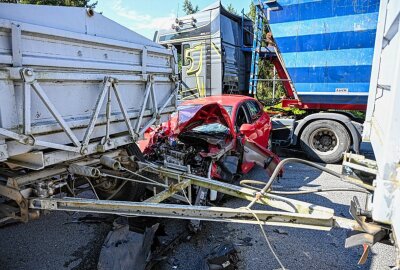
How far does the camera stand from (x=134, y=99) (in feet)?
11.6

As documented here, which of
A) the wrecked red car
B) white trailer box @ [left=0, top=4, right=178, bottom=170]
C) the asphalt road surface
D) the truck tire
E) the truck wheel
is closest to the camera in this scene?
white trailer box @ [left=0, top=4, right=178, bottom=170]

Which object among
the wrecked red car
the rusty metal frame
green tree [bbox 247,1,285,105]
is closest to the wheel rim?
green tree [bbox 247,1,285,105]

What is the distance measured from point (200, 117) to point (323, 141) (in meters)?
3.42

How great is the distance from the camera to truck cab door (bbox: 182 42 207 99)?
9070mm

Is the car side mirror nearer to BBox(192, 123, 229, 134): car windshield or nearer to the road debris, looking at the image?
BBox(192, 123, 229, 134): car windshield

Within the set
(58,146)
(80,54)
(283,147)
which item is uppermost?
(80,54)

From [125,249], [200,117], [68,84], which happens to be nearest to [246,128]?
[200,117]

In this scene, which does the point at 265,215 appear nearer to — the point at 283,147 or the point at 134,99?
the point at 134,99

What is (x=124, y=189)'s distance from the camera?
13.1 feet

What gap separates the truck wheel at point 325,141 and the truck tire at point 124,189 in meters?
Result: 4.47

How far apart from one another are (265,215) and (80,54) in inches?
82.6

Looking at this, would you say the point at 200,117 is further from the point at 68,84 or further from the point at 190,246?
the point at 68,84

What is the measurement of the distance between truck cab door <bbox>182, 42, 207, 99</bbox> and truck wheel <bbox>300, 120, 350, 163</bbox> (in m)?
3.43

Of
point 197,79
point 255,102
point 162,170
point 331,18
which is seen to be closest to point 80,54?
point 162,170
